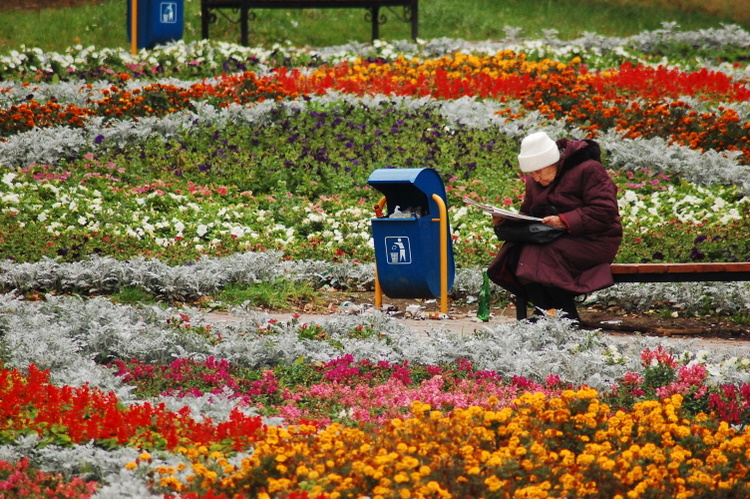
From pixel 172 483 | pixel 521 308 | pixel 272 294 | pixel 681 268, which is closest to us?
pixel 172 483

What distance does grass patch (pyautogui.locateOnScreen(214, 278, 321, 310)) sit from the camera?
7.89 metres

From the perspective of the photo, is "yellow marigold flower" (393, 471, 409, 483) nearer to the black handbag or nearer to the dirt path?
the dirt path

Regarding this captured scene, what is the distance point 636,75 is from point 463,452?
12195 mm

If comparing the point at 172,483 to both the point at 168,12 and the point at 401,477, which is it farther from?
the point at 168,12

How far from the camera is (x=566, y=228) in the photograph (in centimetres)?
672

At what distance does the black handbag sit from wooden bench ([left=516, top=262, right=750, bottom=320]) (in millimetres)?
498

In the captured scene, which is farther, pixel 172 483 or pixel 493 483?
pixel 172 483

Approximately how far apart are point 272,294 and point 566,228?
91.9 inches

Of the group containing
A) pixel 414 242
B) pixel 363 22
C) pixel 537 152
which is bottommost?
pixel 414 242

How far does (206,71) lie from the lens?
16.1 m

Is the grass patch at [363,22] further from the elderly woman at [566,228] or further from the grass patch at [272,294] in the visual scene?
the elderly woman at [566,228]

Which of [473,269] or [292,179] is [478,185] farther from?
[473,269]

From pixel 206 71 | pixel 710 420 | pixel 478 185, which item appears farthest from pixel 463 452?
pixel 206 71

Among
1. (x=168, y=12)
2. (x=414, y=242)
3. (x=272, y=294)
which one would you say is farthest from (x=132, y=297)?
(x=168, y=12)
